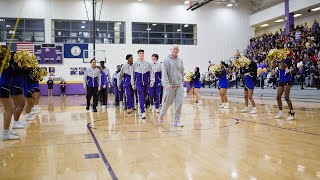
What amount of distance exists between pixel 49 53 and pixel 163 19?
12078 mm

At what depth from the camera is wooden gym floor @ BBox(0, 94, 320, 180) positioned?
3.62m

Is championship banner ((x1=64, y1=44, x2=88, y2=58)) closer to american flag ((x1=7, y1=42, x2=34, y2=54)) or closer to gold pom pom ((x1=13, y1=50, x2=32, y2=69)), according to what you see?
american flag ((x1=7, y1=42, x2=34, y2=54))

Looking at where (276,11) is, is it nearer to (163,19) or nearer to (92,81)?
(163,19)

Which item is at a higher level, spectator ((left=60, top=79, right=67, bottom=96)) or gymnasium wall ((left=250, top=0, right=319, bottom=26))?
gymnasium wall ((left=250, top=0, right=319, bottom=26))

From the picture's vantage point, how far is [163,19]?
1304 inches

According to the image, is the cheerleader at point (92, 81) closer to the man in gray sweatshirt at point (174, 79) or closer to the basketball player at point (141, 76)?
the basketball player at point (141, 76)

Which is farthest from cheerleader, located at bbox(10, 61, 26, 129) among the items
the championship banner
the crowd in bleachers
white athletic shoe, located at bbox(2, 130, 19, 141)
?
the championship banner

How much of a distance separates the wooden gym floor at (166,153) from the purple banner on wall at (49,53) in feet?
79.0

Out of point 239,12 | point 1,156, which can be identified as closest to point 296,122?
point 1,156

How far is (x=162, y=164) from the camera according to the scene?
4.02 meters

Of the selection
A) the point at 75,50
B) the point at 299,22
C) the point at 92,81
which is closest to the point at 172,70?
the point at 92,81

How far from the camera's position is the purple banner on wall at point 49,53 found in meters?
29.4

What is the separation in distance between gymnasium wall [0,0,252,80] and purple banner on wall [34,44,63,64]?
79 cm

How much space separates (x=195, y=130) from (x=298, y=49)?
1749 centimetres
